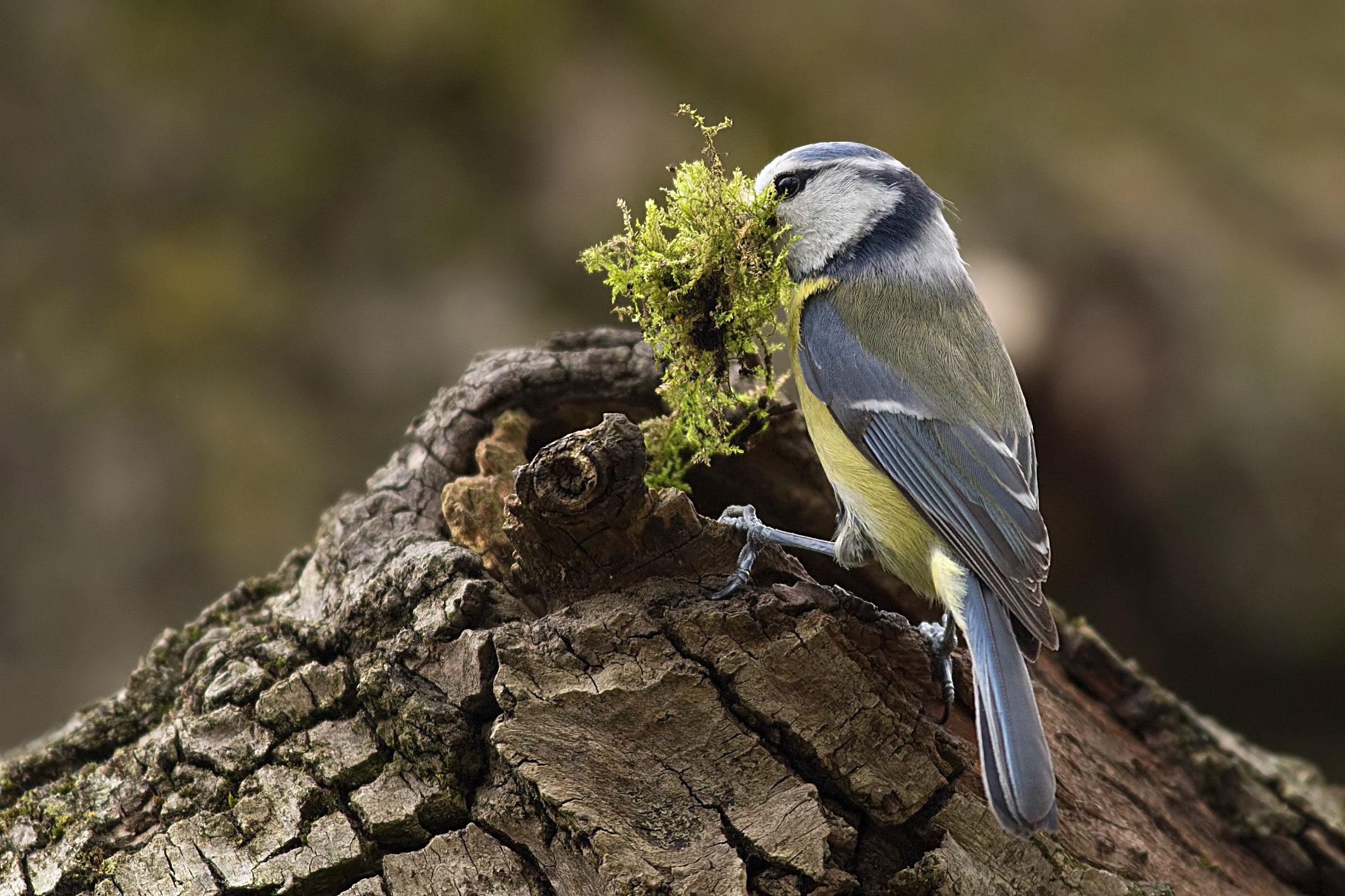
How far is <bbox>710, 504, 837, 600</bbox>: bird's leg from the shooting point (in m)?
1.85

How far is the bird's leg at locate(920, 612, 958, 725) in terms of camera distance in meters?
1.99

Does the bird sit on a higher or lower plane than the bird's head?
lower

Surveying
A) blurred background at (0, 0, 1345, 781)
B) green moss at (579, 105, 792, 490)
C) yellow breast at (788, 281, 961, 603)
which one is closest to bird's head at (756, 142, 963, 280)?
green moss at (579, 105, 792, 490)

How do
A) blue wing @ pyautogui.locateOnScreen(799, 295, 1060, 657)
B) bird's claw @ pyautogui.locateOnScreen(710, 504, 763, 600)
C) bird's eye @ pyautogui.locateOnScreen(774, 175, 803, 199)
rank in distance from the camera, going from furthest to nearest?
1. bird's eye @ pyautogui.locateOnScreen(774, 175, 803, 199)
2. blue wing @ pyautogui.locateOnScreen(799, 295, 1060, 657)
3. bird's claw @ pyautogui.locateOnScreen(710, 504, 763, 600)

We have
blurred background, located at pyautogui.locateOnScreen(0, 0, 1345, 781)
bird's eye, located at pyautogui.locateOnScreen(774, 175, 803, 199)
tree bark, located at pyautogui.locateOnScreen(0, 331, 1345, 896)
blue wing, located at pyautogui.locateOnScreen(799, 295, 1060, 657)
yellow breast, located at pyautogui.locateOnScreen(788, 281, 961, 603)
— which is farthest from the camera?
blurred background, located at pyautogui.locateOnScreen(0, 0, 1345, 781)

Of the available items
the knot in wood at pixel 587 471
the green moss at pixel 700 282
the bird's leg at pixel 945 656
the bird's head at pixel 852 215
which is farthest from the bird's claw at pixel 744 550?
the bird's head at pixel 852 215

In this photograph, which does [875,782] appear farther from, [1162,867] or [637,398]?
[637,398]

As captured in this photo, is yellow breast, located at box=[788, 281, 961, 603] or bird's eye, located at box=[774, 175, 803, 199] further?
bird's eye, located at box=[774, 175, 803, 199]

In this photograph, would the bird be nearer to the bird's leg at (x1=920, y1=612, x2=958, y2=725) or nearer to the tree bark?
the bird's leg at (x1=920, y1=612, x2=958, y2=725)

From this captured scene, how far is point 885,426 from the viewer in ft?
7.00

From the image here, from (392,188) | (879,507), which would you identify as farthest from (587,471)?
(392,188)

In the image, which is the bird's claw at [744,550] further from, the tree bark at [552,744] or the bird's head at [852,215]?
the bird's head at [852,215]

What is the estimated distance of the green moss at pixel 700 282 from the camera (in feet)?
6.79

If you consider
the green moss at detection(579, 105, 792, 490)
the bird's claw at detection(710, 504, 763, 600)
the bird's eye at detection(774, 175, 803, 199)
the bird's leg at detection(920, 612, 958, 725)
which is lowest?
the bird's leg at detection(920, 612, 958, 725)
